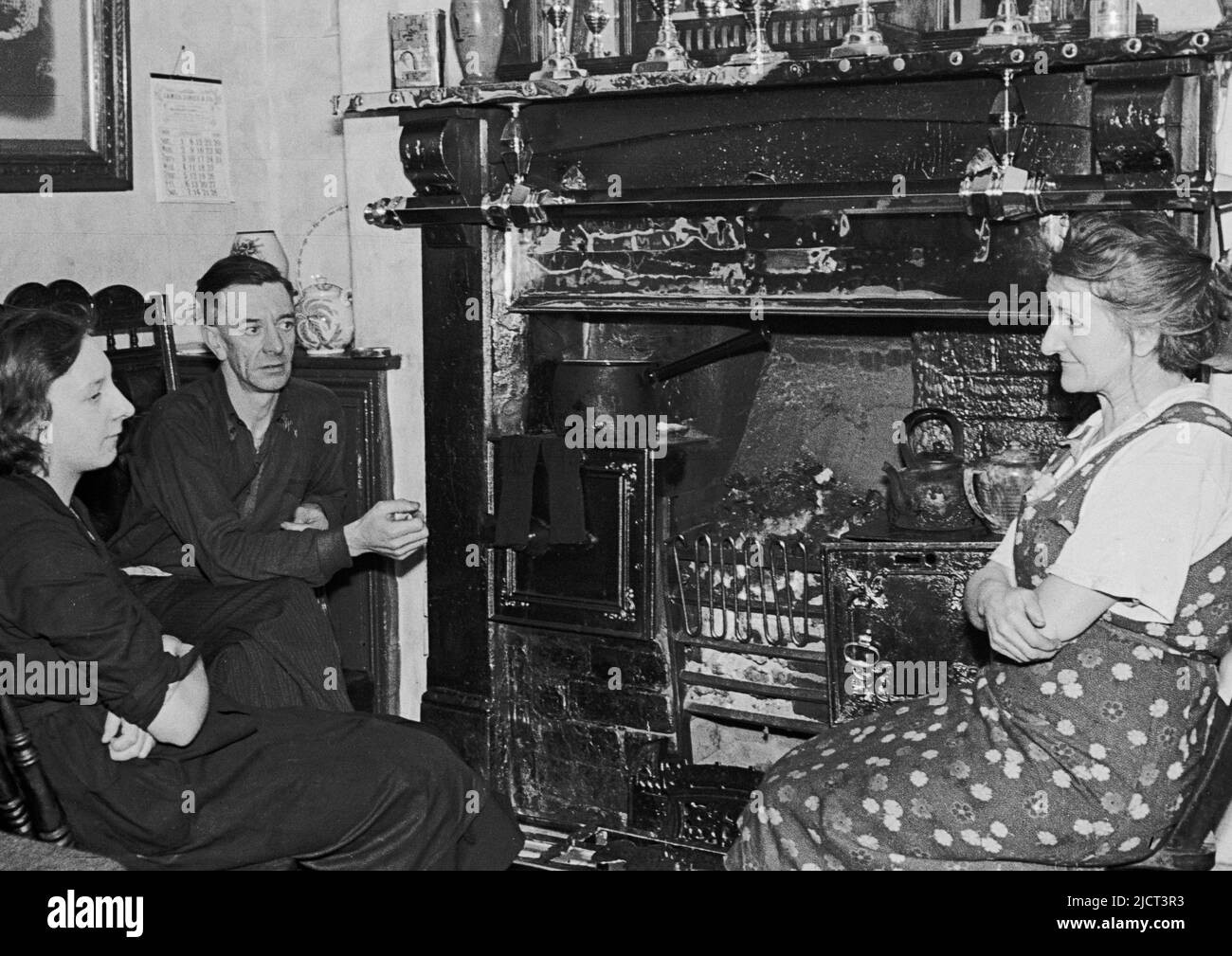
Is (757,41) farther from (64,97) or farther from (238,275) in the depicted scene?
(64,97)

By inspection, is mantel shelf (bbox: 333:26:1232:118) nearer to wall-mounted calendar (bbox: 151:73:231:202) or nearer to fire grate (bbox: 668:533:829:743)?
wall-mounted calendar (bbox: 151:73:231:202)

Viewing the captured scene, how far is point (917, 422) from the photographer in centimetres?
341

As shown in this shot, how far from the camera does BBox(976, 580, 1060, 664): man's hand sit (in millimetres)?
2225

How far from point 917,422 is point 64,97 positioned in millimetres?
2492

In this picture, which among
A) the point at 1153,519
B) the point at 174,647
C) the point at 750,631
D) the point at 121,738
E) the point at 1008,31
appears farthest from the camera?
the point at 750,631

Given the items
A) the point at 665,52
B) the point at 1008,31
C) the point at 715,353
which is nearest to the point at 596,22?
the point at 665,52

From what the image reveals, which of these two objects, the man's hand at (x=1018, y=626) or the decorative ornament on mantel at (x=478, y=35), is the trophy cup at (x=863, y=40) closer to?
the decorative ornament on mantel at (x=478, y=35)

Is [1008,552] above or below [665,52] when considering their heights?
below

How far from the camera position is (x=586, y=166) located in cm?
375

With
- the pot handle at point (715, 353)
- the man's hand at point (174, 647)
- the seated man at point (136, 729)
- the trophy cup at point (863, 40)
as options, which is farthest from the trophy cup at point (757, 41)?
the man's hand at point (174, 647)

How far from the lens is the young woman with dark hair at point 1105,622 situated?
2.20 m

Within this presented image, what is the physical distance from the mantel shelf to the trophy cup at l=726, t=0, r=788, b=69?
3 cm

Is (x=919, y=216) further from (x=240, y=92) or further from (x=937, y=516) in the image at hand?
(x=240, y=92)

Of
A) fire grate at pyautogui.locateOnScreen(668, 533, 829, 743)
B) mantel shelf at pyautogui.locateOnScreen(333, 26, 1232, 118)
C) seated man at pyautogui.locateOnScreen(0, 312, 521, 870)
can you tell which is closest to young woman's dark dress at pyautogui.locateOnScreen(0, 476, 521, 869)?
seated man at pyautogui.locateOnScreen(0, 312, 521, 870)
